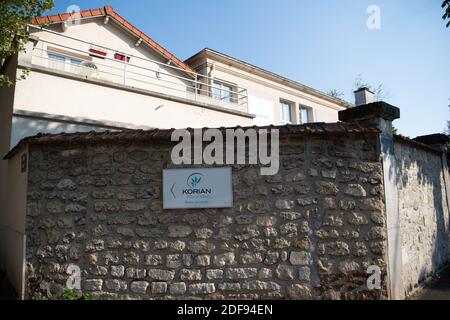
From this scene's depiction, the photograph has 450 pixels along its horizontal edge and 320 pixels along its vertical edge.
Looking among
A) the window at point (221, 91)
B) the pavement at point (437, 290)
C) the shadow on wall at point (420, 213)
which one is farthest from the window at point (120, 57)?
the pavement at point (437, 290)

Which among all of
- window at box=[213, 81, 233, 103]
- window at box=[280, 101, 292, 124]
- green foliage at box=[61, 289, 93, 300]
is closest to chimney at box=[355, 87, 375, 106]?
green foliage at box=[61, 289, 93, 300]

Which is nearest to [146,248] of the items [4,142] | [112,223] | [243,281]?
[112,223]

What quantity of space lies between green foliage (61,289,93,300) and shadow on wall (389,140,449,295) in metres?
4.42

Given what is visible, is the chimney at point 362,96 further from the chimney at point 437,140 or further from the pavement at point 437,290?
the pavement at point 437,290

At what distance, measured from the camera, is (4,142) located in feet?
22.2

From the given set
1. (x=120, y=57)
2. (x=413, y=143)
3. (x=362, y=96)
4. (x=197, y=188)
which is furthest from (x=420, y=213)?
(x=120, y=57)

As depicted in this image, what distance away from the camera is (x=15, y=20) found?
19.6 feet

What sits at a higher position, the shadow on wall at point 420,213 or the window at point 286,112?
the window at point 286,112

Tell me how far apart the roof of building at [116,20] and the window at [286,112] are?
210 inches

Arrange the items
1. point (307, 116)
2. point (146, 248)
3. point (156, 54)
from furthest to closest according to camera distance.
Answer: point (307, 116), point (156, 54), point (146, 248)

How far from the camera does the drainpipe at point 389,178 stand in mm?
4141
